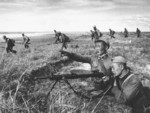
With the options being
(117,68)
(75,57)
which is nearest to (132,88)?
(117,68)

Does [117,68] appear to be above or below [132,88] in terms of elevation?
above

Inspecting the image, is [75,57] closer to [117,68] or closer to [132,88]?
[117,68]

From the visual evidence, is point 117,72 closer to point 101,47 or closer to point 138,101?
point 138,101

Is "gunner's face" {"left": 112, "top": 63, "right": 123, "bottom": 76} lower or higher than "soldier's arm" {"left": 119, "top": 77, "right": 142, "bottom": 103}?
higher

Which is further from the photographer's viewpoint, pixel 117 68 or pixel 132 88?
pixel 117 68

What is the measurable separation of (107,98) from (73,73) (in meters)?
1.55

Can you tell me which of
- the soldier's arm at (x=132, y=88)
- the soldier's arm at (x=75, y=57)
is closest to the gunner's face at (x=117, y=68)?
the soldier's arm at (x=132, y=88)

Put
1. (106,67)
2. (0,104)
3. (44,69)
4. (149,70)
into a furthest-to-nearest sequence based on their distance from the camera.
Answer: (149,70)
(44,69)
(106,67)
(0,104)

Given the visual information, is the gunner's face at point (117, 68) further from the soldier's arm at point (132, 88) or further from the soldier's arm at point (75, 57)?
the soldier's arm at point (75, 57)

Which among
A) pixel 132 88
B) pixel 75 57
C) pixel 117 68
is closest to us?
pixel 132 88

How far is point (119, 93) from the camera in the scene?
371 centimetres

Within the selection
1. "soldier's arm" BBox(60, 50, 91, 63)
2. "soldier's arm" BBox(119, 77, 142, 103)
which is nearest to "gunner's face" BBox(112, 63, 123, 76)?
→ "soldier's arm" BBox(119, 77, 142, 103)

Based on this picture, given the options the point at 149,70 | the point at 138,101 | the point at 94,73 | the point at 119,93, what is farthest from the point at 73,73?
the point at 149,70

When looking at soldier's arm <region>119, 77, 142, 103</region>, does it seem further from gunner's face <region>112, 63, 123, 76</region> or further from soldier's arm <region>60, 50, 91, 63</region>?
soldier's arm <region>60, 50, 91, 63</region>
